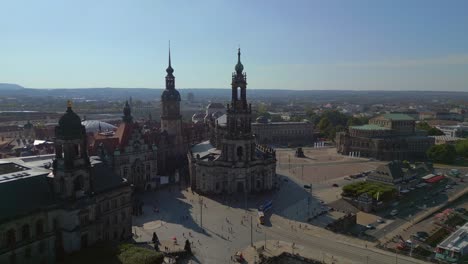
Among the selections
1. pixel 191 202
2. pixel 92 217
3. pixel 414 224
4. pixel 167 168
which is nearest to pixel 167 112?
pixel 167 168

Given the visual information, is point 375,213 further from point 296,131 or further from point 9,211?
point 296,131

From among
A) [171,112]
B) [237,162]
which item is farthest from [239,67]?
[171,112]

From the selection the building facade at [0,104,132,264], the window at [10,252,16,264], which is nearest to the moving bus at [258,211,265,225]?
the building facade at [0,104,132,264]

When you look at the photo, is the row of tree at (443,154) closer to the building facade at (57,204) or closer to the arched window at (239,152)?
the arched window at (239,152)

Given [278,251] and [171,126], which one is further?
[171,126]

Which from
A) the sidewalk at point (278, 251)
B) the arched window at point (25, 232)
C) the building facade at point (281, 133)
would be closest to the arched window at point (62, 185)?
the arched window at point (25, 232)

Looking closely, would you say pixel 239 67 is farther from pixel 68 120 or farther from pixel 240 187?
pixel 68 120
